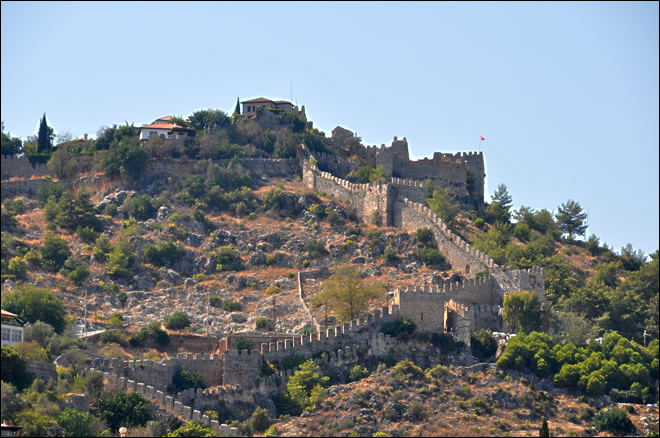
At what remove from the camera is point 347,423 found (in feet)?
230

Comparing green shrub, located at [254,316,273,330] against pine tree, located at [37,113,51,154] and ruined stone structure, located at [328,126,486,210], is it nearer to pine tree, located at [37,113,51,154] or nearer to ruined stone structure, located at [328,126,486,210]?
ruined stone structure, located at [328,126,486,210]

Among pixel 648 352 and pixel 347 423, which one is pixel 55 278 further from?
pixel 648 352

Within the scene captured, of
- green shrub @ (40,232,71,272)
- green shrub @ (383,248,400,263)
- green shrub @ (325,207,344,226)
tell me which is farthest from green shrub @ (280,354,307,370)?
green shrub @ (325,207,344,226)

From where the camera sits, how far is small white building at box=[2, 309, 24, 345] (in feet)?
232

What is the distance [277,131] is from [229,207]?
1311 centimetres

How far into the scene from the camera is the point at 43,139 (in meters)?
107

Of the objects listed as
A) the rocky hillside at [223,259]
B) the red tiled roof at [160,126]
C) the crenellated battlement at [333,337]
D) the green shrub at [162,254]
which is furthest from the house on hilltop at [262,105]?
the crenellated battlement at [333,337]

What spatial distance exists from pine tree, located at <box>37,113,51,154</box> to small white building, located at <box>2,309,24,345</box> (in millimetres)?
34144

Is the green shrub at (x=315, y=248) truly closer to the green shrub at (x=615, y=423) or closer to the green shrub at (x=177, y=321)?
the green shrub at (x=177, y=321)

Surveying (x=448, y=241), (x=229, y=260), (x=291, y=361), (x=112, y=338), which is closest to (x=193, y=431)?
(x=291, y=361)

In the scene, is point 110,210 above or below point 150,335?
above

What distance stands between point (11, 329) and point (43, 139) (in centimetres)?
3711

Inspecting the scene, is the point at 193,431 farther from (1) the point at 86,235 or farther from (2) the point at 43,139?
(2) the point at 43,139

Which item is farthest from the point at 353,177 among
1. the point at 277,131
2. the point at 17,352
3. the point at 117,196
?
the point at 17,352
